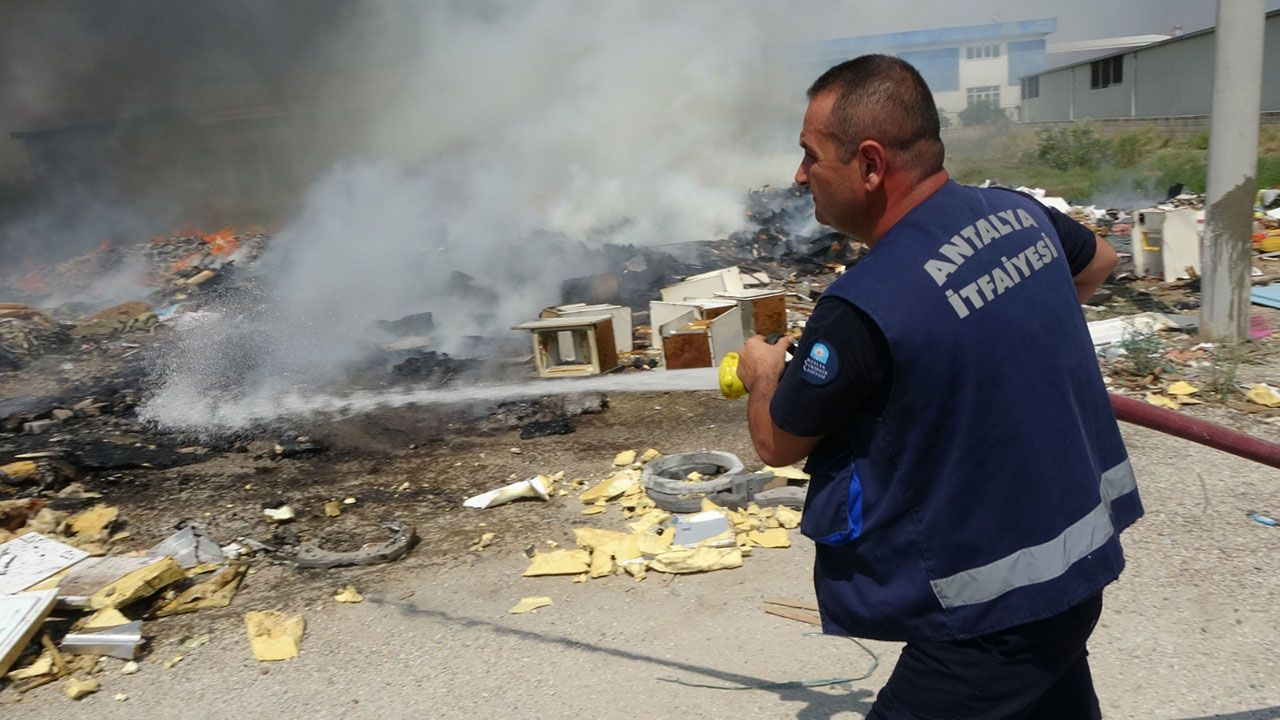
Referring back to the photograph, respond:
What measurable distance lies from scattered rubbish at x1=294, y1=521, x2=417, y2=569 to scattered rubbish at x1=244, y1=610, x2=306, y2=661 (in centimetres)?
40

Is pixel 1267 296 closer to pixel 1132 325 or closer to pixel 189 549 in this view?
pixel 1132 325

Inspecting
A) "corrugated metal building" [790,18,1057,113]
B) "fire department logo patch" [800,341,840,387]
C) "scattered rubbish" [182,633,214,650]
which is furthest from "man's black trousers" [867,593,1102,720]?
"corrugated metal building" [790,18,1057,113]

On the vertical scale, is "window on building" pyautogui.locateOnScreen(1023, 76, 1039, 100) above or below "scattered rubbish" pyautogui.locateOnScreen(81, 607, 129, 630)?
above

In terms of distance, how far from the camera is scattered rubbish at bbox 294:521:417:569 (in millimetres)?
3943

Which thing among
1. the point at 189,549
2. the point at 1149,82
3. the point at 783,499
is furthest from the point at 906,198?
the point at 1149,82

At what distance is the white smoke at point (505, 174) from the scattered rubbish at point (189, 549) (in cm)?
307

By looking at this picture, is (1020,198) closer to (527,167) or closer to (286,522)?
(286,522)

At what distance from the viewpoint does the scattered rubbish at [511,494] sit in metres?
4.55

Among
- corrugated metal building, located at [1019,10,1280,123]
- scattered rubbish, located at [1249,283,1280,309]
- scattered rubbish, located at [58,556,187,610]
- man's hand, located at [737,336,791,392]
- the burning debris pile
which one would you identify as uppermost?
corrugated metal building, located at [1019,10,1280,123]

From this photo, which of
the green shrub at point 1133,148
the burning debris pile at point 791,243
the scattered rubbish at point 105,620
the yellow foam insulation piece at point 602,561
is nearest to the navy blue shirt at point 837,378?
the yellow foam insulation piece at point 602,561

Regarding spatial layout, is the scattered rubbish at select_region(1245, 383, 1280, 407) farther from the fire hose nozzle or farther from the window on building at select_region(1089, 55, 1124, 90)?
the window on building at select_region(1089, 55, 1124, 90)

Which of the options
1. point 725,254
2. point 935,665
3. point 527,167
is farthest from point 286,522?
point 527,167

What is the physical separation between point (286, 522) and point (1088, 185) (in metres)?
16.2

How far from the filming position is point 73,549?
4.15 m
